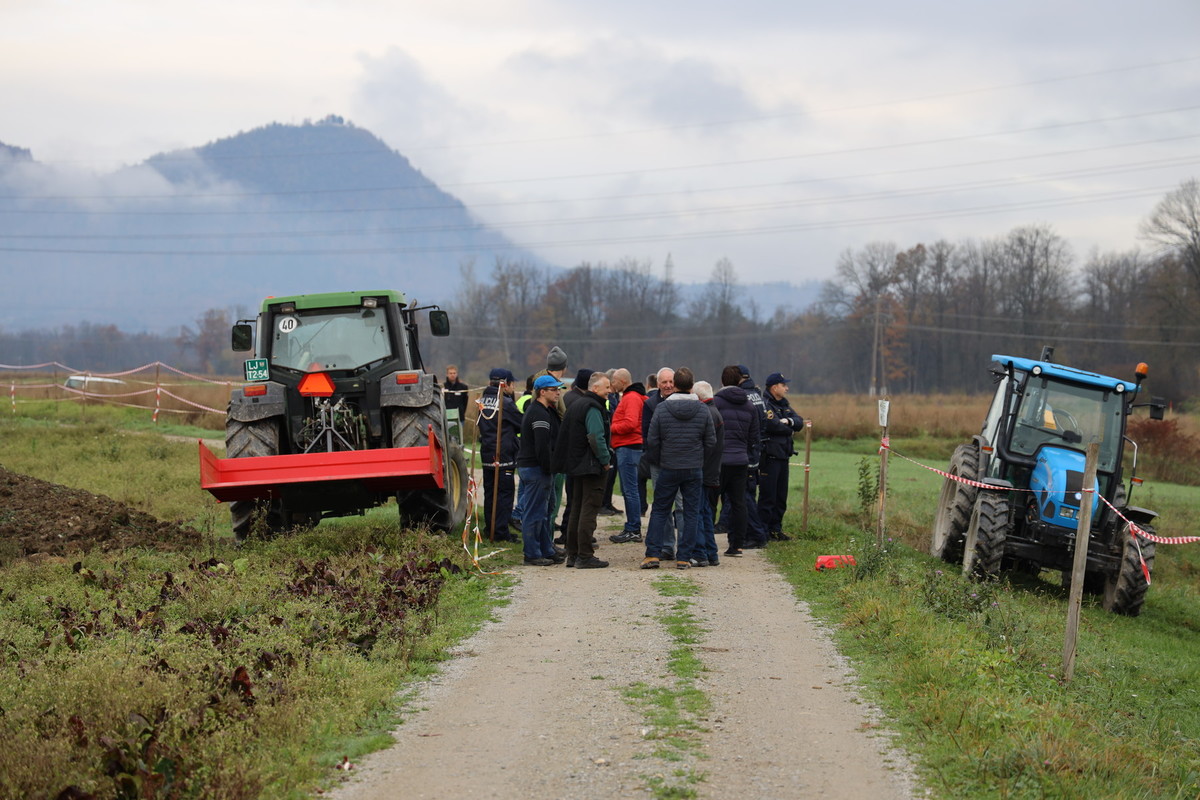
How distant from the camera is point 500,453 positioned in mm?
13891

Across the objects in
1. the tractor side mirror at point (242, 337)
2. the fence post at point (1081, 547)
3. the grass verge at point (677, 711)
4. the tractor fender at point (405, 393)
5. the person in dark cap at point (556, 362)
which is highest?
the tractor side mirror at point (242, 337)

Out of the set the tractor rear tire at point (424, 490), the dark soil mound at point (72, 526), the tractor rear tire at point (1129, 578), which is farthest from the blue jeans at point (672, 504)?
the dark soil mound at point (72, 526)

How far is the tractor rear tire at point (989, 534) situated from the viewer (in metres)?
12.7

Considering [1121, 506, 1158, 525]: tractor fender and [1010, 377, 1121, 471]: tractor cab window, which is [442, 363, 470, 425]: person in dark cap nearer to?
[1010, 377, 1121, 471]: tractor cab window

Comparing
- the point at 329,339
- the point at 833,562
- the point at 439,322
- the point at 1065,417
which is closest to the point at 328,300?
the point at 329,339

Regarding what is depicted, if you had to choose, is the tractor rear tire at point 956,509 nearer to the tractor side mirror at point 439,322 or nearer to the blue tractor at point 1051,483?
the blue tractor at point 1051,483

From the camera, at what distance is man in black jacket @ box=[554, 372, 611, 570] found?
12055 millimetres

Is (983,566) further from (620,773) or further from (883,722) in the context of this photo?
(620,773)

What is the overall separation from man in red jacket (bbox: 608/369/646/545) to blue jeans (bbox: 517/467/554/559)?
171 centimetres

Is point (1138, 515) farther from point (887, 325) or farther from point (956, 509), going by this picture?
point (887, 325)

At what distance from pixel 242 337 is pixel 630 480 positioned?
456 cm

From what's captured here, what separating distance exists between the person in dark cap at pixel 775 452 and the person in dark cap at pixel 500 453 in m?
2.87

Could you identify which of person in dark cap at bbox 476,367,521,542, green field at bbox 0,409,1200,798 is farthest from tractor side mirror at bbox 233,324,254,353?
person in dark cap at bbox 476,367,521,542

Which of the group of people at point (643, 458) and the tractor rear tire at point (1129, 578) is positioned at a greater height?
the group of people at point (643, 458)
